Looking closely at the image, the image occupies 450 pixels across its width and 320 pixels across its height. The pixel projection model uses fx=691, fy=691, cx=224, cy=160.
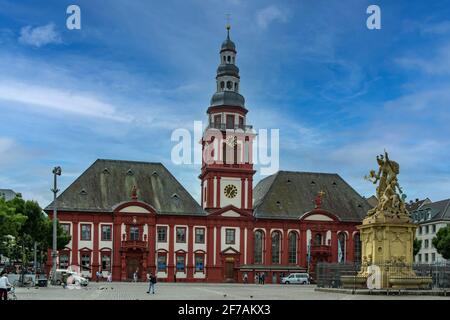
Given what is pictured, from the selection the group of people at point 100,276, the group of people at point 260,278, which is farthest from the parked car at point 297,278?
the group of people at point 100,276

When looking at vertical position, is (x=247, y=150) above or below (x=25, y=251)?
above

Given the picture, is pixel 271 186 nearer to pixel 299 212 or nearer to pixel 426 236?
pixel 299 212

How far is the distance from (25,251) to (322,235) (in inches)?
1525

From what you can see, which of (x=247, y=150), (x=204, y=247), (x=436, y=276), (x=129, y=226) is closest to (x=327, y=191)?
(x=247, y=150)

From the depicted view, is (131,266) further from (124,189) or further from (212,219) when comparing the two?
(212,219)

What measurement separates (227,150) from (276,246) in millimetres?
14338

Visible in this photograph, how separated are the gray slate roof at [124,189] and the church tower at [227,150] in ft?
11.8

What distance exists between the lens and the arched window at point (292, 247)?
91.8m

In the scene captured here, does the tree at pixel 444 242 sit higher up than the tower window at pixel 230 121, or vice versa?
the tower window at pixel 230 121

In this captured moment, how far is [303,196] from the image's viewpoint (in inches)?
3792

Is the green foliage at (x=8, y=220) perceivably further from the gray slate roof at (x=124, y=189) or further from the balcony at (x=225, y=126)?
the balcony at (x=225, y=126)

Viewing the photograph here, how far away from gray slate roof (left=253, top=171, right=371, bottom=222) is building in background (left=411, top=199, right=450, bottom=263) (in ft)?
45.0

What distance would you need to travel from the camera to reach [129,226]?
3376 inches

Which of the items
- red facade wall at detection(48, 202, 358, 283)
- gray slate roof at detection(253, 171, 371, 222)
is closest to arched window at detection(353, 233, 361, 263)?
red facade wall at detection(48, 202, 358, 283)
